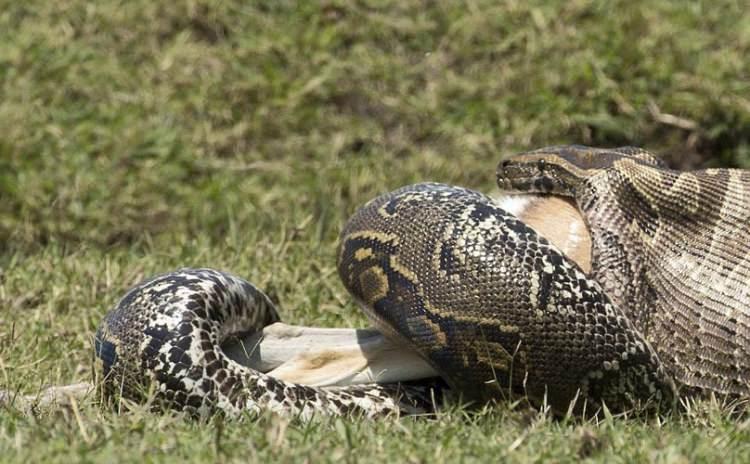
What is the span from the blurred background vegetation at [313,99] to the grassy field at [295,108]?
14 mm

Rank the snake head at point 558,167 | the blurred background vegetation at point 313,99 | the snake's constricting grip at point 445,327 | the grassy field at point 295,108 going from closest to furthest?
1. the snake's constricting grip at point 445,327
2. the snake head at point 558,167
3. the grassy field at point 295,108
4. the blurred background vegetation at point 313,99

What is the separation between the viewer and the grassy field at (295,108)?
8312mm

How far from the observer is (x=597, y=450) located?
409 centimetres

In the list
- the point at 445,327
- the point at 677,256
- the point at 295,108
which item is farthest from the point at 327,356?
the point at 295,108

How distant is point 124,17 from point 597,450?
257 inches

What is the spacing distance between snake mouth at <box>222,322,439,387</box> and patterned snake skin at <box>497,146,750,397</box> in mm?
893

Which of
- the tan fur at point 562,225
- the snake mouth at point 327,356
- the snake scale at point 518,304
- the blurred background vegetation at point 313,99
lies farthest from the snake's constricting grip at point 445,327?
the blurred background vegetation at point 313,99

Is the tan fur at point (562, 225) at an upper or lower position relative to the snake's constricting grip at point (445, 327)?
upper

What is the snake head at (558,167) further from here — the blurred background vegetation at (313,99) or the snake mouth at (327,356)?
the blurred background vegetation at (313,99)

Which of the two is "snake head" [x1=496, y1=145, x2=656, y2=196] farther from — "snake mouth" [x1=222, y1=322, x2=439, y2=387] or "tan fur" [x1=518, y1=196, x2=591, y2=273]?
"snake mouth" [x1=222, y1=322, x2=439, y2=387]

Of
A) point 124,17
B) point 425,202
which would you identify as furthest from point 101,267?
point 124,17

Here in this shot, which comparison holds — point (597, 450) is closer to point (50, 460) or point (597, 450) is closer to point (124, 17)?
point (50, 460)

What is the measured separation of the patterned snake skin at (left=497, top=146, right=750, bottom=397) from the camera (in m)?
5.18

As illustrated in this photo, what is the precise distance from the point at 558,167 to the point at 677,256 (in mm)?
636
